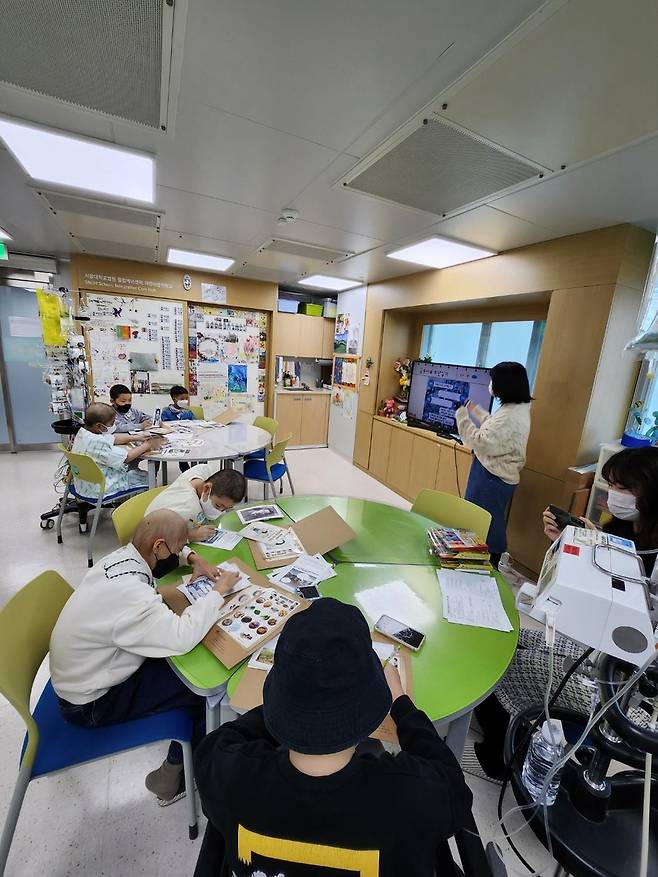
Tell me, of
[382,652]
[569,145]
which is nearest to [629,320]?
[569,145]

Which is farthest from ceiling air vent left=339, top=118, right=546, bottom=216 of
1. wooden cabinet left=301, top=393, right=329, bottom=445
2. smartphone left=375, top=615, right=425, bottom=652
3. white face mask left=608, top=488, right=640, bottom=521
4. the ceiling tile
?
wooden cabinet left=301, top=393, right=329, bottom=445

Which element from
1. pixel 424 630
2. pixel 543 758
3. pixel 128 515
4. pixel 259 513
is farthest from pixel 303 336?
pixel 543 758

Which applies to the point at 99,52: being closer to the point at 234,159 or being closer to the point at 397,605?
the point at 234,159

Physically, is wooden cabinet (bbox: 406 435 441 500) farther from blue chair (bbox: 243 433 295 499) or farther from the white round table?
the white round table

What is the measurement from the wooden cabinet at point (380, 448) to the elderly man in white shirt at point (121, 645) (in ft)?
11.9

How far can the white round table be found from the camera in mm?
2861

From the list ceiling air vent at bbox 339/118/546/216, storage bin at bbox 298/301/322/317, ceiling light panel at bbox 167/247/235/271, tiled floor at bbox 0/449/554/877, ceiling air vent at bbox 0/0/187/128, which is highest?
ceiling light panel at bbox 167/247/235/271

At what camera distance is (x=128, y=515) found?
182cm

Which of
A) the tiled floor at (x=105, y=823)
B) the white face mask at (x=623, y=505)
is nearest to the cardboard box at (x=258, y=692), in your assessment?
the tiled floor at (x=105, y=823)

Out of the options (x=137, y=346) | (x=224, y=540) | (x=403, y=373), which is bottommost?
(x=224, y=540)

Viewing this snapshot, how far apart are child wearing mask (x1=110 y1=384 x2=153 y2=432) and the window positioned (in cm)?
351

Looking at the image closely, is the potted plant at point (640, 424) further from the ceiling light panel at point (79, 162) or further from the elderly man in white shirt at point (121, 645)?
the ceiling light panel at point (79, 162)

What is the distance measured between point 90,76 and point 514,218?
2326 mm

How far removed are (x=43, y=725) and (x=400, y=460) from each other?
3779 mm
